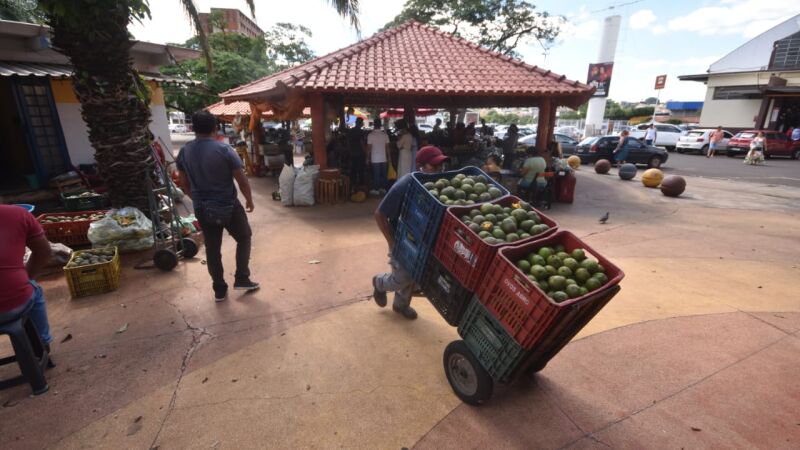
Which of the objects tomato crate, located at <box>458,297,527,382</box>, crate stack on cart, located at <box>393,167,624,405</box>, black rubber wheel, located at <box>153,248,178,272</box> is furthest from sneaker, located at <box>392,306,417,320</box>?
black rubber wheel, located at <box>153,248,178,272</box>

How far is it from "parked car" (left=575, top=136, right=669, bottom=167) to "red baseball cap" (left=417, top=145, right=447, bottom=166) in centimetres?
1725

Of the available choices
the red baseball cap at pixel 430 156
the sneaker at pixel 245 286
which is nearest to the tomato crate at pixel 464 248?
the red baseball cap at pixel 430 156

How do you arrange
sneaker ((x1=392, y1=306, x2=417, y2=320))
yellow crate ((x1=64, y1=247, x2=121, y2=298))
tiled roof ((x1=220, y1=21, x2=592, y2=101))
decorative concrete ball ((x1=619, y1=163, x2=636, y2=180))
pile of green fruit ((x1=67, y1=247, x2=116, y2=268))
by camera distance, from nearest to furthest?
sneaker ((x1=392, y1=306, x2=417, y2=320)) < yellow crate ((x1=64, y1=247, x2=121, y2=298)) < pile of green fruit ((x1=67, y1=247, x2=116, y2=268)) < tiled roof ((x1=220, y1=21, x2=592, y2=101)) < decorative concrete ball ((x1=619, y1=163, x2=636, y2=180))

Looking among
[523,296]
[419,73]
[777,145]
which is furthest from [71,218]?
[777,145]

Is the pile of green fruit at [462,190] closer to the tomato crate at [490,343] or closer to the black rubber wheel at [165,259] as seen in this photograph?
the tomato crate at [490,343]

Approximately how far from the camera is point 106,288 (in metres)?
4.55

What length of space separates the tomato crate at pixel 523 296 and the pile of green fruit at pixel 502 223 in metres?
0.14

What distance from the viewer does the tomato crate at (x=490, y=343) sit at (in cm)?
239

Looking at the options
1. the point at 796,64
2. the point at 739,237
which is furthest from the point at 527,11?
the point at 739,237

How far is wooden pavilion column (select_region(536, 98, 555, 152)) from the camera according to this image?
1023cm

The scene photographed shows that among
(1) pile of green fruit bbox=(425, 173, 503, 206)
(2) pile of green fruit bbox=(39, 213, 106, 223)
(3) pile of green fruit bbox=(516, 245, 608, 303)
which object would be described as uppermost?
(1) pile of green fruit bbox=(425, 173, 503, 206)

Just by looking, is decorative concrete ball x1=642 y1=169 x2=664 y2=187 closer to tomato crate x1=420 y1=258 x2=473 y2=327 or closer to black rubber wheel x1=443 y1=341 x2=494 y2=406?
tomato crate x1=420 y1=258 x2=473 y2=327

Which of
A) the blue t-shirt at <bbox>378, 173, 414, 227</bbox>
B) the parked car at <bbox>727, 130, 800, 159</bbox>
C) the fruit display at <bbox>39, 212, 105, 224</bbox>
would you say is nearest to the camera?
the blue t-shirt at <bbox>378, 173, 414, 227</bbox>

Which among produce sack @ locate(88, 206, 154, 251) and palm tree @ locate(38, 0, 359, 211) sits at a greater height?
palm tree @ locate(38, 0, 359, 211)
